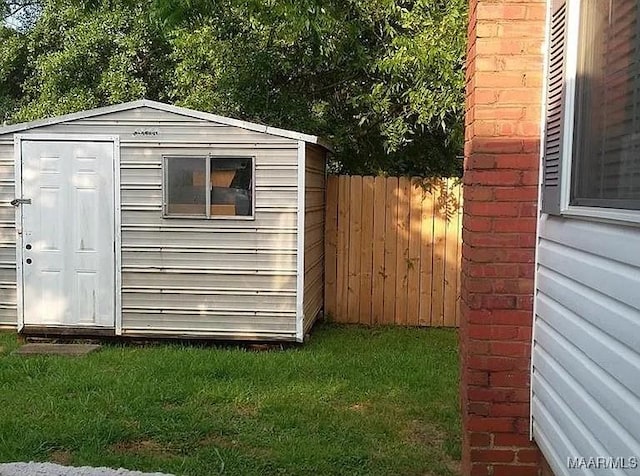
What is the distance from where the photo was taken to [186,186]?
295 inches

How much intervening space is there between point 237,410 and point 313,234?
3271mm

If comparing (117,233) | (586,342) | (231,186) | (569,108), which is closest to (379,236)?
(231,186)

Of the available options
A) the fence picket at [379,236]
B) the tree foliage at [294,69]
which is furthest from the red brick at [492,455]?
the fence picket at [379,236]

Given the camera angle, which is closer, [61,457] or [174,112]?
[61,457]

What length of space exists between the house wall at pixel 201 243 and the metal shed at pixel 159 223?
0.04 ft

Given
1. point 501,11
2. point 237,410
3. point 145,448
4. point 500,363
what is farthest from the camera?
point 237,410

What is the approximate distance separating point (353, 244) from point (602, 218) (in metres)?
6.73

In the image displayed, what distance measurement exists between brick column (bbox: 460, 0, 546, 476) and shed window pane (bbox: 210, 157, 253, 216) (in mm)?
4228

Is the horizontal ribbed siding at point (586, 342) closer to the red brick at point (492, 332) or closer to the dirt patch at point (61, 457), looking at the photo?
the red brick at point (492, 332)

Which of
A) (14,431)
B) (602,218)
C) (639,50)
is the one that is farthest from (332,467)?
(639,50)

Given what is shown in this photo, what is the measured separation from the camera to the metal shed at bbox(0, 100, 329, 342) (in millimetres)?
7418

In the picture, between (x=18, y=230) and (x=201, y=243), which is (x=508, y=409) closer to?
(x=201, y=243)

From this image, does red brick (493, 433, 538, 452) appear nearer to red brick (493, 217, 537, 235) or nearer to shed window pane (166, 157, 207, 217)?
red brick (493, 217, 537, 235)

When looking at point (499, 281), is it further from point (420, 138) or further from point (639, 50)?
point (420, 138)
